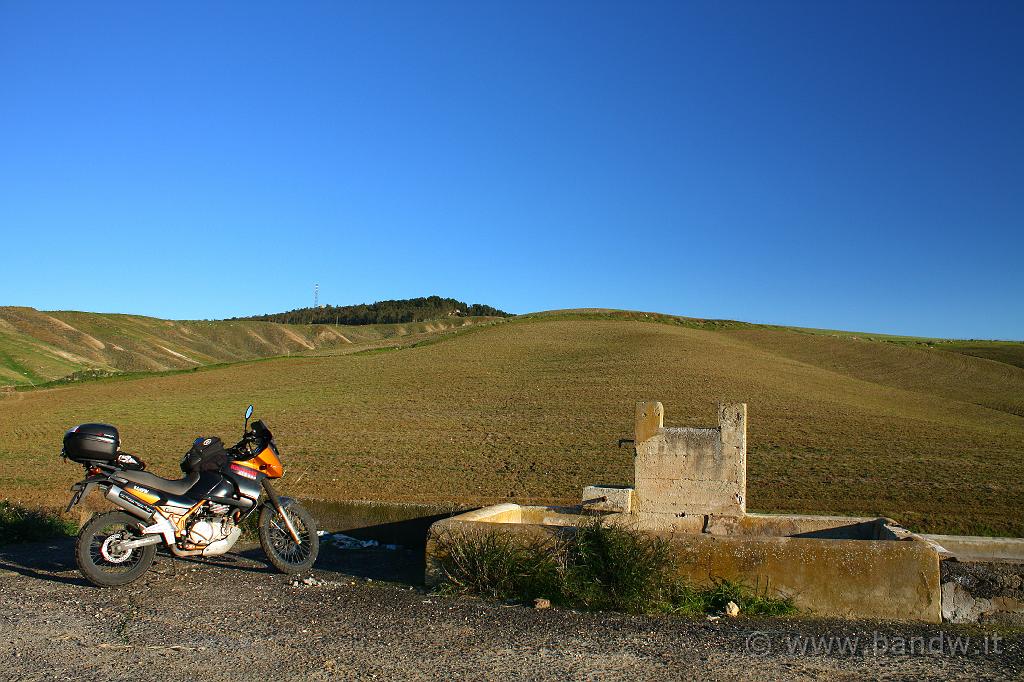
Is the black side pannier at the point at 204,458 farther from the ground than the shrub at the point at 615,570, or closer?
farther from the ground

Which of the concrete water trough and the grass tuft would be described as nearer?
the concrete water trough

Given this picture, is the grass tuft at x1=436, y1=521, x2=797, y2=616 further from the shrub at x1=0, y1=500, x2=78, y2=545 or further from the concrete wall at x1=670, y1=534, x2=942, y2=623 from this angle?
the shrub at x1=0, y1=500, x2=78, y2=545

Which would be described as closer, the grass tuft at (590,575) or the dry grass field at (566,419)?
the grass tuft at (590,575)

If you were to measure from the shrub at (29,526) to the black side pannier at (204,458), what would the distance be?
2.87m

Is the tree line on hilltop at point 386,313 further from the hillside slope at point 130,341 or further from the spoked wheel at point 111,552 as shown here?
the spoked wheel at point 111,552

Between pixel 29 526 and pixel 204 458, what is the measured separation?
3189 millimetres

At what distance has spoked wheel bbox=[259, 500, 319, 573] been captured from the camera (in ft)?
25.2

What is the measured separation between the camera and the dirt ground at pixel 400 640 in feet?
16.1

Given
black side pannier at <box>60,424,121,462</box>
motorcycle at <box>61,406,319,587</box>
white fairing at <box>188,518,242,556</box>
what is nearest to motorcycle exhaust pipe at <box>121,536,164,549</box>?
motorcycle at <box>61,406,319,587</box>

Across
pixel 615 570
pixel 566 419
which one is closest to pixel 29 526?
pixel 615 570

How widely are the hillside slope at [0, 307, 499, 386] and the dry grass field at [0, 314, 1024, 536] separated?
25.5 metres

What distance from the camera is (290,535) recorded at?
777 cm

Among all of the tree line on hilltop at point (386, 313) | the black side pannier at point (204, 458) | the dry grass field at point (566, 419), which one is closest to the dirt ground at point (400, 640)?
the black side pannier at point (204, 458)

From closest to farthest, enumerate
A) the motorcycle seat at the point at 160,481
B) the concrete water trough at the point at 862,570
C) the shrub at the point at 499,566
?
the concrete water trough at the point at 862,570, the shrub at the point at 499,566, the motorcycle seat at the point at 160,481
